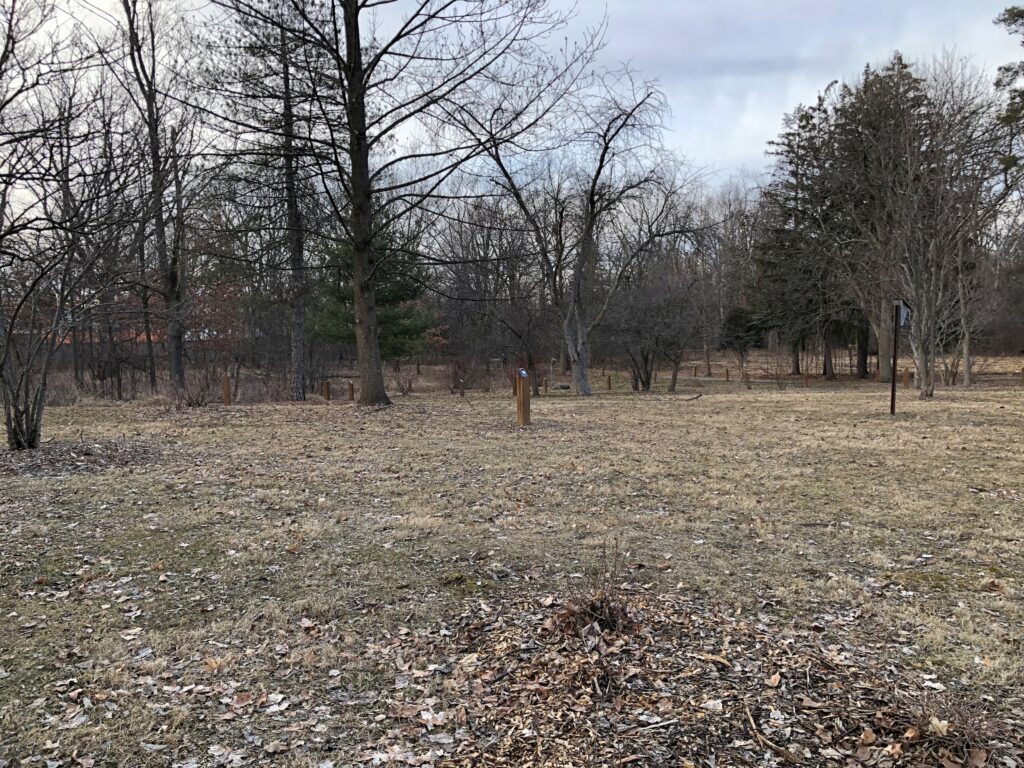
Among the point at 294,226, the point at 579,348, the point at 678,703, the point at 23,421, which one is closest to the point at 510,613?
the point at 678,703

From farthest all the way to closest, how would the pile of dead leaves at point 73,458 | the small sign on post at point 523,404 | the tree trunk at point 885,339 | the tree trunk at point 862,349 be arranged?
the tree trunk at point 862,349 < the tree trunk at point 885,339 < the small sign on post at point 523,404 < the pile of dead leaves at point 73,458

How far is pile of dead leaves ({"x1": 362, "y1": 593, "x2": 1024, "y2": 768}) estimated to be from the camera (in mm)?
2184

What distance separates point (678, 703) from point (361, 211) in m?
11.8

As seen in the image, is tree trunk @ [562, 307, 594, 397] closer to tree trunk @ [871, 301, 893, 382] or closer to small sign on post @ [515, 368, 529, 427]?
small sign on post @ [515, 368, 529, 427]

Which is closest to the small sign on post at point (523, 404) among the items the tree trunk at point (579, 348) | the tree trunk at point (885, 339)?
the tree trunk at point (579, 348)

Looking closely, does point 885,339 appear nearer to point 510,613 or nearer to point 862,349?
point 862,349

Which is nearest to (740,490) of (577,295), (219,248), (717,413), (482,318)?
(717,413)

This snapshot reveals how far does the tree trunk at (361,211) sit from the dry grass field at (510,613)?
6.17 meters

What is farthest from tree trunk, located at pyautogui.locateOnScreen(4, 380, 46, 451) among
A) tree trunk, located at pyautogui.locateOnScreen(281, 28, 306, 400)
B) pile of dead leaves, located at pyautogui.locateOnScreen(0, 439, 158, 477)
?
tree trunk, located at pyautogui.locateOnScreen(281, 28, 306, 400)

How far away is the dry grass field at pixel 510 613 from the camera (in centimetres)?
231

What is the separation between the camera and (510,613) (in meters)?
→ 3.34

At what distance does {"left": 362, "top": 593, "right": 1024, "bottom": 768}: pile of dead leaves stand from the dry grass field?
0.04 feet

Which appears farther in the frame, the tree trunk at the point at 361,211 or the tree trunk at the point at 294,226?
the tree trunk at the point at 361,211

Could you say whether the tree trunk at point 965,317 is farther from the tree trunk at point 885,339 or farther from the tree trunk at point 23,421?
the tree trunk at point 23,421
